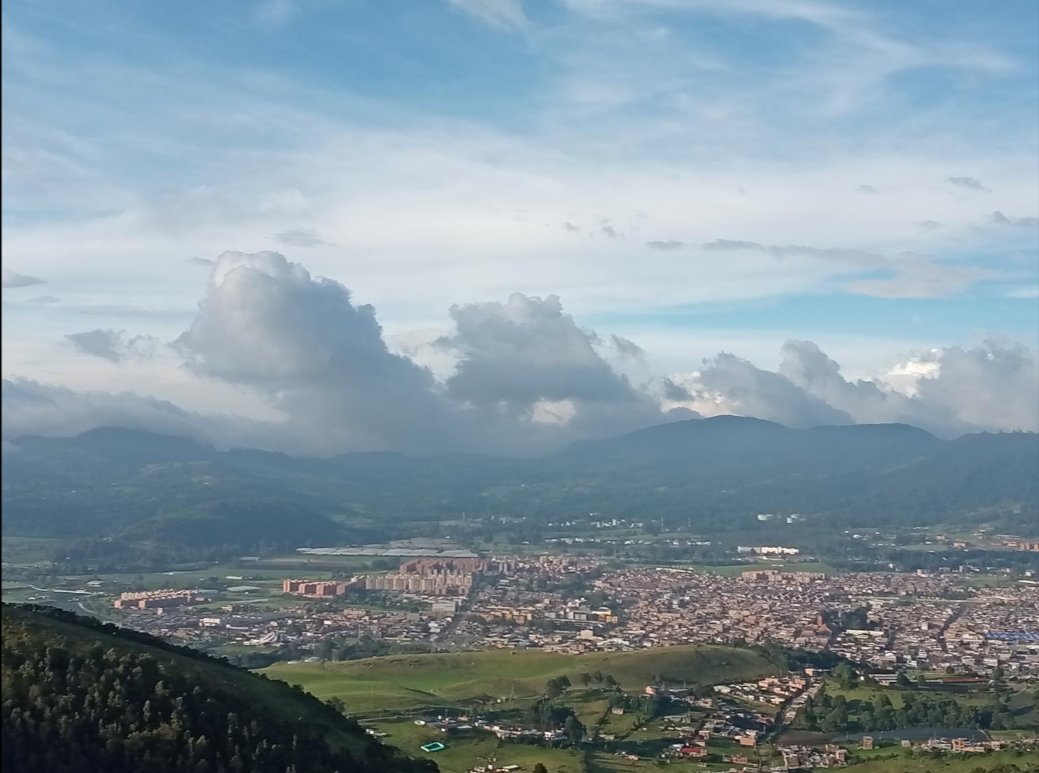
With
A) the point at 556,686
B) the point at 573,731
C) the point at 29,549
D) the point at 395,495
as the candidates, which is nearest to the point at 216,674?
the point at 573,731

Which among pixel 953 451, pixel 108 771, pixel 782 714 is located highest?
pixel 953 451

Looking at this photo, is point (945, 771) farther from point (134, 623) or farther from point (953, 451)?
point (953, 451)

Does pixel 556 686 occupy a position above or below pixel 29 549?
below

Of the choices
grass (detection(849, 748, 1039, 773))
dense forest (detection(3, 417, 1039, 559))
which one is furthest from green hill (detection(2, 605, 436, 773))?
dense forest (detection(3, 417, 1039, 559))

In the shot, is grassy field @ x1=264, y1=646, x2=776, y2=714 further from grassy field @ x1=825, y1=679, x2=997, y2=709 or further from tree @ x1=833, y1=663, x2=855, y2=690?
grassy field @ x1=825, y1=679, x2=997, y2=709

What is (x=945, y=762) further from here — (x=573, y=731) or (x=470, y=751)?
(x=470, y=751)

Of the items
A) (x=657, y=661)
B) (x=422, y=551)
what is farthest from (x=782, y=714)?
(x=422, y=551)
